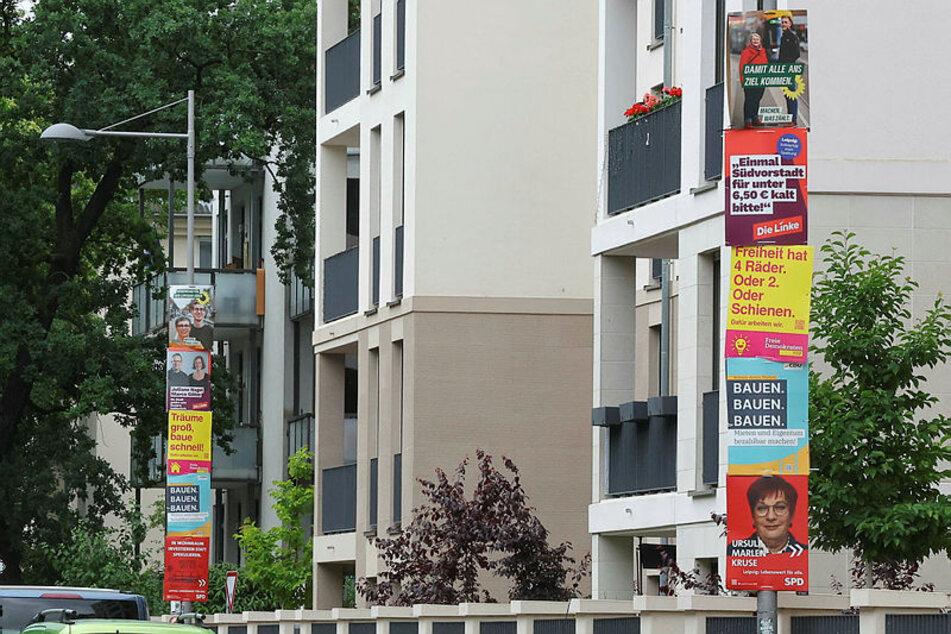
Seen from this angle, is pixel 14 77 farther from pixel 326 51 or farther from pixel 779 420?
pixel 779 420

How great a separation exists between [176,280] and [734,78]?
39729 mm

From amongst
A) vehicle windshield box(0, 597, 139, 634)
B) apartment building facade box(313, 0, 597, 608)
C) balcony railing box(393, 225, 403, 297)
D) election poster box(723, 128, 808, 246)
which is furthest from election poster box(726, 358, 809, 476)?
balcony railing box(393, 225, 403, 297)

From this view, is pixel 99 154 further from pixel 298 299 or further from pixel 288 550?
pixel 288 550

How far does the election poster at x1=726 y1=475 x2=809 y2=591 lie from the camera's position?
45.7 ft

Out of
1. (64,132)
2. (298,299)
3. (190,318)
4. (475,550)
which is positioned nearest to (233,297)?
(298,299)

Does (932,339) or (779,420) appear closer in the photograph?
(779,420)

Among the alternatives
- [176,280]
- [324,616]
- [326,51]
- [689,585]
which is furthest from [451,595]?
[176,280]

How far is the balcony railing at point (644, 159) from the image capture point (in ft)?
86.4

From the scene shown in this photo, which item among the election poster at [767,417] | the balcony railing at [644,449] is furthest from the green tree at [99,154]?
the election poster at [767,417]

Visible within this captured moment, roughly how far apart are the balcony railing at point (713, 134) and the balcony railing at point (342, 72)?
13.7 m

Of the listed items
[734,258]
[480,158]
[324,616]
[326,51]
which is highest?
[326,51]

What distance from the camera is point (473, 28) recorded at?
35.3m

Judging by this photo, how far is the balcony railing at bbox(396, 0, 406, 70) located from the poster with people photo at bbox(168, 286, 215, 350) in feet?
18.0

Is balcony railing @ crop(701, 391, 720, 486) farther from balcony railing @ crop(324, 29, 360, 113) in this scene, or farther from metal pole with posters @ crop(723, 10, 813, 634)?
balcony railing @ crop(324, 29, 360, 113)
